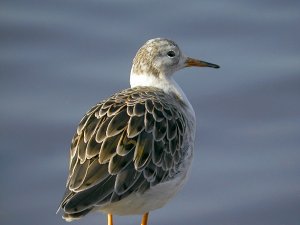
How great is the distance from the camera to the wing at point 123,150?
9.15 meters

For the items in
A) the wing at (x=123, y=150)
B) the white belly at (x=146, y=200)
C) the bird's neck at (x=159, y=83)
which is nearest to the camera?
the wing at (x=123, y=150)

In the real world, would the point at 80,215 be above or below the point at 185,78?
below

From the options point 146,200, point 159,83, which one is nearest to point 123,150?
point 146,200

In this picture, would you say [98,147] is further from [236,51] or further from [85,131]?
[236,51]

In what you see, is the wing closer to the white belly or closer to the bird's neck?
the white belly

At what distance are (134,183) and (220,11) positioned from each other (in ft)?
18.1

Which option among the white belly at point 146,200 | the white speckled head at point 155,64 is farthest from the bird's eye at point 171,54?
the white belly at point 146,200

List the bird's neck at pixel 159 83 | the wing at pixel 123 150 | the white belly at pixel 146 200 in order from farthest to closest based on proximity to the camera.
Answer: the bird's neck at pixel 159 83 → the white belly at pixel 146 200 → the wing at pixel 123 150

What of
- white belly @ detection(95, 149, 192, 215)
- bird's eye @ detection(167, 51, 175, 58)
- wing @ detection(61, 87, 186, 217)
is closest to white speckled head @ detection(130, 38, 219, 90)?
bird's eye @ detection(167, 51, 175, 58)

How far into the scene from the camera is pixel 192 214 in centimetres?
1152

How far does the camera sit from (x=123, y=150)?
9.39 meters

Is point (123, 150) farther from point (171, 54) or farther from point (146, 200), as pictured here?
point (171, 54)

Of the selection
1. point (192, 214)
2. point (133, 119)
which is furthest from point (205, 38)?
point (133, 119)

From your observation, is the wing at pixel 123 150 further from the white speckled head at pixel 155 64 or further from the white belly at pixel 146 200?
the white speckled head at pixel 155 64
